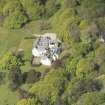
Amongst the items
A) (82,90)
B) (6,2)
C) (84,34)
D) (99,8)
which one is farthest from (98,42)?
(6,2)

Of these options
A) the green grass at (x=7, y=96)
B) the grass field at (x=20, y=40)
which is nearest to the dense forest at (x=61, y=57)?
the green grass at (x=7, y=96)

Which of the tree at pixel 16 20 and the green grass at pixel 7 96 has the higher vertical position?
the tree at pixel 16 20

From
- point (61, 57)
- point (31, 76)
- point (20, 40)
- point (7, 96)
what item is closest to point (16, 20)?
point (20, 40)

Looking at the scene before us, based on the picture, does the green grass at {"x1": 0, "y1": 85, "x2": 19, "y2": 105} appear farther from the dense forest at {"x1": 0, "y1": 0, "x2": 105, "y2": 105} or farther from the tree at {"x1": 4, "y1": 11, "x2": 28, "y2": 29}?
the tree at {"x1": 4, "y1": 11, "x2": 28, "y2": 29}

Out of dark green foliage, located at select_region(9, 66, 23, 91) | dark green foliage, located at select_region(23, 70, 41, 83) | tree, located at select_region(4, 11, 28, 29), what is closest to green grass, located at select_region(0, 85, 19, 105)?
dark green foliage, located at select_region(9, 66, 23, 91)

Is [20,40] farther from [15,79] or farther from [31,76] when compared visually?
[15,79]

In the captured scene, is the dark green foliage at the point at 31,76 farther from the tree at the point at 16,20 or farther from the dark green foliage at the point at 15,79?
the tree at the point at 16,20

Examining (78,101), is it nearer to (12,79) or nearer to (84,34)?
(12,79)

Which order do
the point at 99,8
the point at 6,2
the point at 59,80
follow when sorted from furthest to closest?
the point at 6,2 → the point at 99,8 → the point at 59,80
